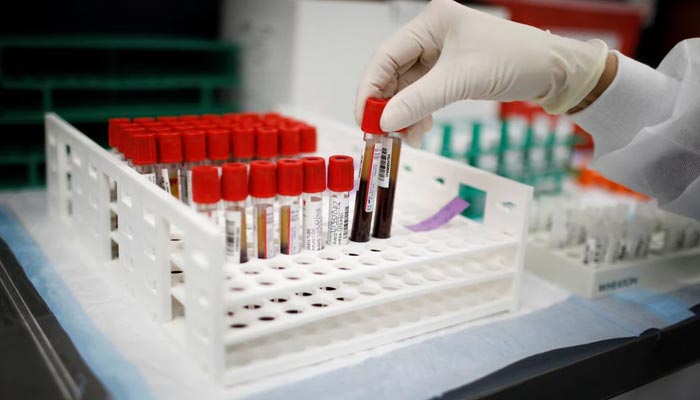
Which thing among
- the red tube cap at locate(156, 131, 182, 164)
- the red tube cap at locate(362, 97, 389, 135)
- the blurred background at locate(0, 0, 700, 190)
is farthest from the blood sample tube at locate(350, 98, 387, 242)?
the blurred background at locate(0, 0, 700, 190)

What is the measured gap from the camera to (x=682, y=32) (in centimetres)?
254

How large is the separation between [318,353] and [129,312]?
35 centimetres

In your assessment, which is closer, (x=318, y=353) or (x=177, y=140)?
(x=318, y=353)

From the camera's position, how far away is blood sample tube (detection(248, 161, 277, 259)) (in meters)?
0.93

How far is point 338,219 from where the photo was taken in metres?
1.02

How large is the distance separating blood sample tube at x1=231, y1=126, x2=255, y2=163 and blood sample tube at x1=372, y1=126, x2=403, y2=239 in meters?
0.28

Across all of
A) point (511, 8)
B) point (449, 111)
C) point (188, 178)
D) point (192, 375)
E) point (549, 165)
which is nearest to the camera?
point (192, 375)

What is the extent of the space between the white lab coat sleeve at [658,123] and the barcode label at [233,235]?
658 mm

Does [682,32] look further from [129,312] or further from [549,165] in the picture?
[129,312]

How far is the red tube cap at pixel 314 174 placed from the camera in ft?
3.20

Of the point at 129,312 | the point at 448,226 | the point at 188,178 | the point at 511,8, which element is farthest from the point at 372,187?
the point at 511,8

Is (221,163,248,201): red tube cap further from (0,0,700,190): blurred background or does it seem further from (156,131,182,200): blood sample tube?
(0,0,700,190): blurred background

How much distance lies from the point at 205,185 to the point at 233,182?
0.04 meters

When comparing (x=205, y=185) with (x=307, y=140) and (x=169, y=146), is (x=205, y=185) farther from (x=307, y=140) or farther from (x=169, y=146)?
(x=307, y=140)
